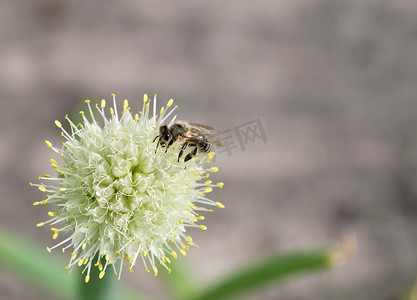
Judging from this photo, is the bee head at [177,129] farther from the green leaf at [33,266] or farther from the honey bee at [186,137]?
the green leaf at [33,266]

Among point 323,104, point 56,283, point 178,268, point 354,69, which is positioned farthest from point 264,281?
point 354,69

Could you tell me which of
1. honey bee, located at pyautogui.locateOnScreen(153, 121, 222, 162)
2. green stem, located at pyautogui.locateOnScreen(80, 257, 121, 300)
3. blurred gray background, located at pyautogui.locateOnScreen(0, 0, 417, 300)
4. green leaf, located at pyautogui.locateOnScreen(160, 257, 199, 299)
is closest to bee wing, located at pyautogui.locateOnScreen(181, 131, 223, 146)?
honey bee, located at pyautogui.locateOnScreen(153, 121, 222, 162)

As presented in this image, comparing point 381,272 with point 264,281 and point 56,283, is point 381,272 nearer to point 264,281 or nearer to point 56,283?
point 264,281

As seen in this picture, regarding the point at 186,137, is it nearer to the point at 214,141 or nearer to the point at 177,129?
the point at 177,129

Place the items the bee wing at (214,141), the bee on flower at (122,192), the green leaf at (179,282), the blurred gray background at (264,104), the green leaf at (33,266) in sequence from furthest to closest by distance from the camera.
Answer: the blurred gray background at (264,104) < the green leaf at (179,282) < the green leaf at (33,266) < the bee wing at (214,141) < the bee on flower at (122,192)

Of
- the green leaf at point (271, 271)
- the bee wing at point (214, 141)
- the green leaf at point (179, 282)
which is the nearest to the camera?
the bee wing at point (214, 141)

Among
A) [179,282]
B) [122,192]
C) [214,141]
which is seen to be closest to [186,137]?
[214,141]

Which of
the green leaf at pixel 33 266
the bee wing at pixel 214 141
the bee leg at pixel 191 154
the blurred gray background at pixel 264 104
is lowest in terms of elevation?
the green leaf at pixel 33 266

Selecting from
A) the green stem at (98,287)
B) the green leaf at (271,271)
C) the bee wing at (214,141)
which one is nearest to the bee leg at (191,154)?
the bee wing at (214,141)
